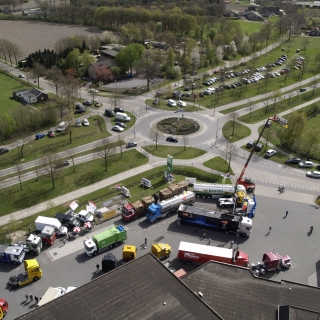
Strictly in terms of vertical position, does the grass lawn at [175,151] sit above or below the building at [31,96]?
below

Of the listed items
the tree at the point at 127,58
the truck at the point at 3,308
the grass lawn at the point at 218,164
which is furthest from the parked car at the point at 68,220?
the tree at the point at 127,58

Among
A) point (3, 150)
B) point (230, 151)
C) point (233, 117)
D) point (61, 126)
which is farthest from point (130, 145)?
point (233, 117)

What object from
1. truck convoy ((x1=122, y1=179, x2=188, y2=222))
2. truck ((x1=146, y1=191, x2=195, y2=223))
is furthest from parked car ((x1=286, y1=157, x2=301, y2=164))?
truck ((x1=146, y1=191, x2=195, y2=223))

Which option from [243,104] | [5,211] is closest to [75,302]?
[5,211]

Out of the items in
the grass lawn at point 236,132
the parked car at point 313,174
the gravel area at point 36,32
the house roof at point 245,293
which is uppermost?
the gravel area at point 36,32

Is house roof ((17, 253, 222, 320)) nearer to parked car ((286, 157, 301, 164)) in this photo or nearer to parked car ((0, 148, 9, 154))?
parked car ((286, 157, 301, 164))

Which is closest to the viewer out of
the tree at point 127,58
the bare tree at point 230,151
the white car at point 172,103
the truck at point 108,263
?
the truck at point 108,263

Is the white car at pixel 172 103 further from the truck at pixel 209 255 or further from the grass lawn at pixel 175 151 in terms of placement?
the truck at pixel 209 255
